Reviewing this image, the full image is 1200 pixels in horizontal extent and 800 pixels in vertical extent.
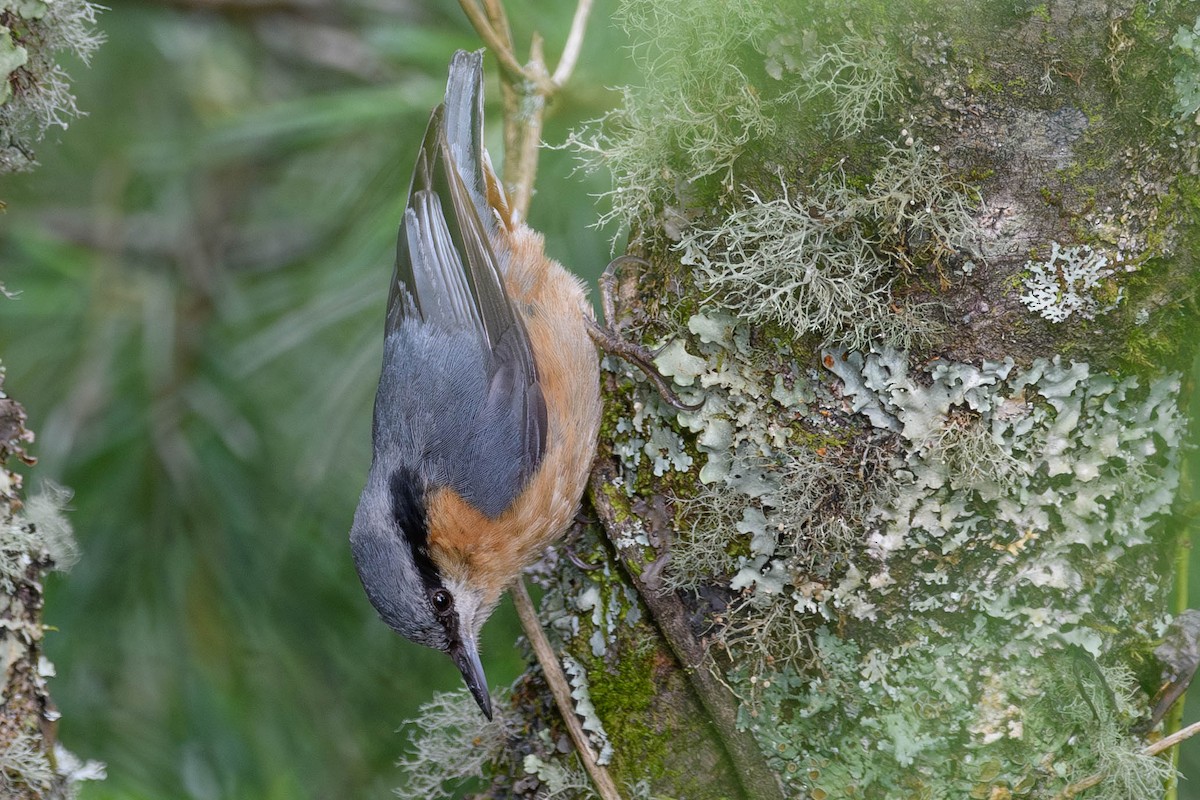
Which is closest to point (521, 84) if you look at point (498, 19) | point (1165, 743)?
point (498, 19)

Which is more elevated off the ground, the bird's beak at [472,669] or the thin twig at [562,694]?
the bird's beak at [472,669]

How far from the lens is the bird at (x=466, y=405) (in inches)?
95.1

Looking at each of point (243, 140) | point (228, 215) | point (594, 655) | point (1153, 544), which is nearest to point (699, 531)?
point (594, 655)

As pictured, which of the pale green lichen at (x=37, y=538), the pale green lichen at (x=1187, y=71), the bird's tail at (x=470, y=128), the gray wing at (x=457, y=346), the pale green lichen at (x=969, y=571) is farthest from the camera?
the bird's tail at (x=470, y=128)

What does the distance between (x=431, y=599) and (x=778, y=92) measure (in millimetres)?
1450

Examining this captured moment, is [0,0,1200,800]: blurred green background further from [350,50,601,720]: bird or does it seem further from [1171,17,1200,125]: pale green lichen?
[1171,17,1200,125]: pale green lichen

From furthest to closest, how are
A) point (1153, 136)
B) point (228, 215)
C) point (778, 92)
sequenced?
point (228, 215), point (778, 92), point (1153, 136)

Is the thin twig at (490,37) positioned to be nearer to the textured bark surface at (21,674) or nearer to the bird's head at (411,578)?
the bird's head at (411,578)

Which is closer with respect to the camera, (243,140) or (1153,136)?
(1153,136)

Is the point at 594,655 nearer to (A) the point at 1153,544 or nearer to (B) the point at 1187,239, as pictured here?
(A) the point at 1153,544

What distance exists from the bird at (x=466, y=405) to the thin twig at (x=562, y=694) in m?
0.21

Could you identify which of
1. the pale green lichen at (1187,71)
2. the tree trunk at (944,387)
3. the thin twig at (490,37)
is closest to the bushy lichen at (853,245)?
the tree trunk at (944,387)

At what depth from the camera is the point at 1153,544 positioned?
1738 millimetres

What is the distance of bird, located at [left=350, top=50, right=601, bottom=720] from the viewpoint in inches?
95.1
